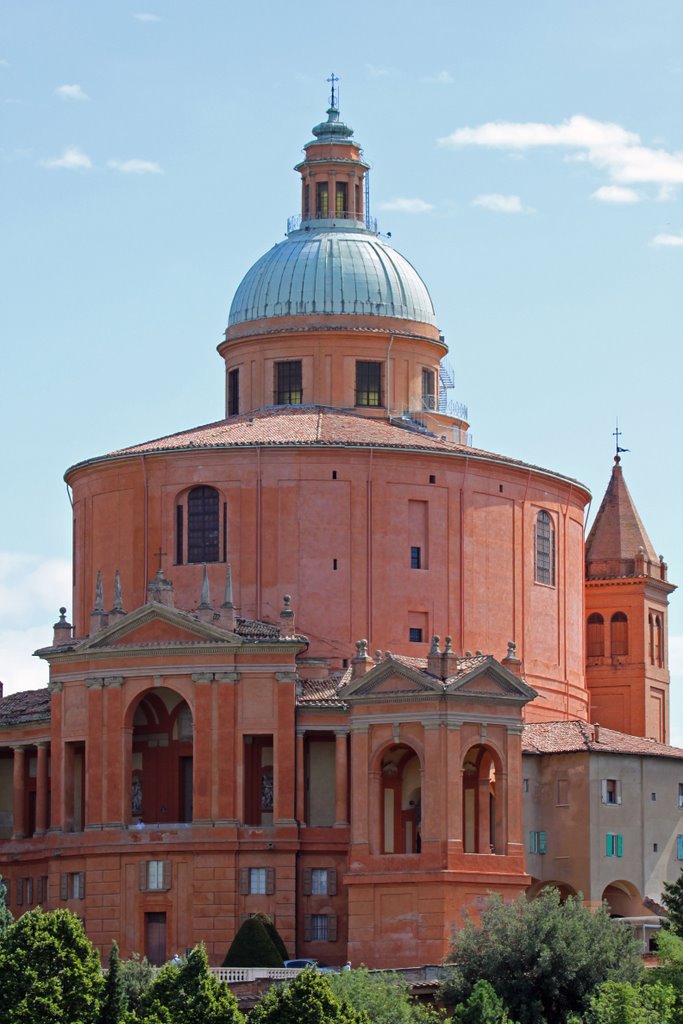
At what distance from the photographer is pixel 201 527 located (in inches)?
3964

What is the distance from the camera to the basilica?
301ft

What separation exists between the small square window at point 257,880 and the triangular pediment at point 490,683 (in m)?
8.43

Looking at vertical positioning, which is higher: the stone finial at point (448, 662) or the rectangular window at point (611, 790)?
the stone finial at point (448, 662)

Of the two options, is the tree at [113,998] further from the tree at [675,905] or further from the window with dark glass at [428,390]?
the window with dark glass at [428,390]

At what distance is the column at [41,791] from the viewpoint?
97.6m

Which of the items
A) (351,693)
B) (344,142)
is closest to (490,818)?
(351,693)

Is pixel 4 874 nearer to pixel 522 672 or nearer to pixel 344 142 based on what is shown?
pixel 522 672

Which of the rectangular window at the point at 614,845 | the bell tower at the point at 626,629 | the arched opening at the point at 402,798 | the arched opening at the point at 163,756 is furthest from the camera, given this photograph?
the bell tower at the point at 626,629

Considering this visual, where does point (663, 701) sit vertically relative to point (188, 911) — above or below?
above

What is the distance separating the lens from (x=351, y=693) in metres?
92.3

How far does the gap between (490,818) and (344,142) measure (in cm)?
2959

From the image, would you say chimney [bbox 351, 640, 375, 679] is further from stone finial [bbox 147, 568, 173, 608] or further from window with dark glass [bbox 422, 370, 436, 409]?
window with dark glass [bbox 422, 370, 436, 409]

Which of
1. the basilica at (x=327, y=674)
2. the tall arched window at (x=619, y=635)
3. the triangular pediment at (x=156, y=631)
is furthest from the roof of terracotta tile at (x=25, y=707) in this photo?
the tall arched window at (x=619, y=635)

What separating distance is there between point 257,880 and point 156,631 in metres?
8.68
